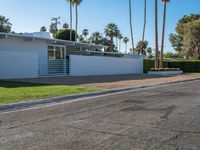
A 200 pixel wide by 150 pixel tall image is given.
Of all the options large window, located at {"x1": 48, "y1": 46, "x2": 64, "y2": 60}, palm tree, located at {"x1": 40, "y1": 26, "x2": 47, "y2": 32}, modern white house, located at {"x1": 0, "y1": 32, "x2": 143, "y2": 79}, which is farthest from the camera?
palm tree, located at {"x1": 40, "y1": 26, "x2": 47, "y2": 32}

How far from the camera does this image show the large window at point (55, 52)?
30.0 meters

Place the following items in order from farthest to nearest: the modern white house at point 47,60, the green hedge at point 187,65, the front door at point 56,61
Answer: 1. the green hedge at point 187,65
2. the front door at point 56,61
3. the modern white house at point 47,60

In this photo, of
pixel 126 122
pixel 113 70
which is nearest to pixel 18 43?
pixel 113 70

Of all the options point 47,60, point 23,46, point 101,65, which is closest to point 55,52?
point 47,60

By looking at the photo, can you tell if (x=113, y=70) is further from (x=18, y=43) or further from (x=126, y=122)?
(x=126, y=122)

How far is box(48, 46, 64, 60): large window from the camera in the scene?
3000 centimetres

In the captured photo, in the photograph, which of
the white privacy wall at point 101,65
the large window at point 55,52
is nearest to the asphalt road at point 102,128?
the white privacy wall at point 101,65

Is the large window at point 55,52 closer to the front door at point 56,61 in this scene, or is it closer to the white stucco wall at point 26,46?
the front door at point 56,61

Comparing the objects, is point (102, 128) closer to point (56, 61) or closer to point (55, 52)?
point (56, 61)

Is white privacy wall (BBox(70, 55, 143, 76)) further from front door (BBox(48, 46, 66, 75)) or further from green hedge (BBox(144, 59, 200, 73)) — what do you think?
green hedge (BBox(144, 59, 200, 73))

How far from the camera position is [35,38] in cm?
2675

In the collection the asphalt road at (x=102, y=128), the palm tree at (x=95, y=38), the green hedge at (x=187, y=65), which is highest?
the palm tree at (x=95, y=38)

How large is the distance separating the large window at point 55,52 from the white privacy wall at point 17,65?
462cm

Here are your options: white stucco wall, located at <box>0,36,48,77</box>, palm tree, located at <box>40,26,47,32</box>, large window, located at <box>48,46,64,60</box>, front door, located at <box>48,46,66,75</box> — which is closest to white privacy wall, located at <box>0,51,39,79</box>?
white stucco wall, located at <box>0,36,48,77</box>
